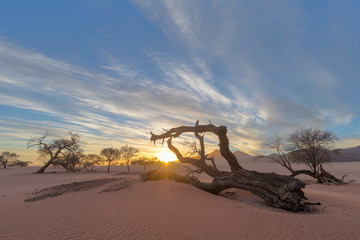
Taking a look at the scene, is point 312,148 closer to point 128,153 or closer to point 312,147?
point 312,147

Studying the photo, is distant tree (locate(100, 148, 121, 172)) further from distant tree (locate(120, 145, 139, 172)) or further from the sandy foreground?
the sandy foreground

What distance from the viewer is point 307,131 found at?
85.3 ft

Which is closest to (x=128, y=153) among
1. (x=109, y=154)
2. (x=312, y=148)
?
(x=109, y=154)

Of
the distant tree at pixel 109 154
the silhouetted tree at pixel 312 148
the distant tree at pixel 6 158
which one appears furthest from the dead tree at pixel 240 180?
the distant tree at pixel 6 158

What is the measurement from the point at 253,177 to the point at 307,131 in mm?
21620

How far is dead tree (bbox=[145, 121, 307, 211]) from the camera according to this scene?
8258 millimetres

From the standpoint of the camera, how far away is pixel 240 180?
986 cm

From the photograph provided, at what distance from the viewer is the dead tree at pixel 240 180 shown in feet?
27.1

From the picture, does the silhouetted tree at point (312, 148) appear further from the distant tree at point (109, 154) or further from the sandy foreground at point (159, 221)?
the distant tree at point (109, 154)

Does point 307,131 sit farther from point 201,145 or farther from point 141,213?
point 141,213

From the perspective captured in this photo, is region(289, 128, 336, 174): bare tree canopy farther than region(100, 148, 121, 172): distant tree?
No

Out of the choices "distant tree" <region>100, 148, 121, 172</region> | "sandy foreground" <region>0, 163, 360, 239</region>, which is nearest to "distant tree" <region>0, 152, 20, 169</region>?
"distant tree" <region>100, 148, 121, 172</region>

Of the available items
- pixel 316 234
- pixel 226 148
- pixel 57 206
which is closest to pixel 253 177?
pixel 226 148

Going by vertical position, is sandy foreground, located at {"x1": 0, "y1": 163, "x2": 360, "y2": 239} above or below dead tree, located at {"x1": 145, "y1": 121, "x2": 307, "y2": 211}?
below
